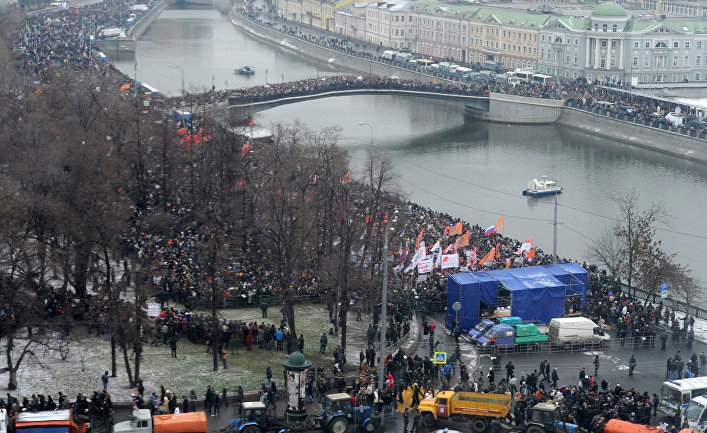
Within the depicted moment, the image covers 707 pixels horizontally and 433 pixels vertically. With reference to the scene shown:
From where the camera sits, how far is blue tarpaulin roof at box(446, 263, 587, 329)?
37.1 m

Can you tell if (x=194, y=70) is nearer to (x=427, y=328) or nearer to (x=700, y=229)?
(x=700, y=229)

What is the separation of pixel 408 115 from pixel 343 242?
182 feet

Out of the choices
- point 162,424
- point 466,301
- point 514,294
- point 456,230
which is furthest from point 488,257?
point 162,424

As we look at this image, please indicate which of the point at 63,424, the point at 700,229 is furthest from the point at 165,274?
the point at 700,229

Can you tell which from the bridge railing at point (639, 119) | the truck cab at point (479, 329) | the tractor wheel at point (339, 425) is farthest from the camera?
the bridge railing at point (639, 119)

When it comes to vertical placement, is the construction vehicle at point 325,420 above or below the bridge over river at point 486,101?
below

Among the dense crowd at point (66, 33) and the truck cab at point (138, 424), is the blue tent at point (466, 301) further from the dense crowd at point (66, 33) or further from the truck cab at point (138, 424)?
the dense crowd at point (66, 33)

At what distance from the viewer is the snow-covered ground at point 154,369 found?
103 feet

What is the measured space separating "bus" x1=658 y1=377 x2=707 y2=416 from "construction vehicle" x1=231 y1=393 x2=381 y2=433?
759 cm

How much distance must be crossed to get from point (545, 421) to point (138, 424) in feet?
31.7

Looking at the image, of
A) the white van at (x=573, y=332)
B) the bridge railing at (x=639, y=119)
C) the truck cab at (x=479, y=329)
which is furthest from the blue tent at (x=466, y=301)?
the bridge railing at (x=639, y=119)

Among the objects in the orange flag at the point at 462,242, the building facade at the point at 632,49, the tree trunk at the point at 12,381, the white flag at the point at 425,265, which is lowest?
the tree trunk at the point at 12,381

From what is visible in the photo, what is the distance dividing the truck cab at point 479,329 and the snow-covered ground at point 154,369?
3427 millimetres

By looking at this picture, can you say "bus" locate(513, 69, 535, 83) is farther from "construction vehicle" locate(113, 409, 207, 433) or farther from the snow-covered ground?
"construction vehicle" locate(113, 409, 207, 433)
